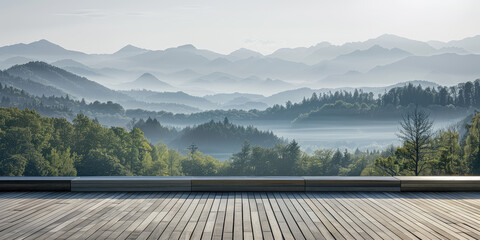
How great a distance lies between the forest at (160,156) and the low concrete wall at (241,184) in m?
31.0

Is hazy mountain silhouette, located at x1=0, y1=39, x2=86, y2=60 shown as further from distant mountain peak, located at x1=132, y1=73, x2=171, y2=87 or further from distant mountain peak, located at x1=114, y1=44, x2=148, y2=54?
→ distant mountain peak, located at x1=132, y1=73, x2=171, y2=87

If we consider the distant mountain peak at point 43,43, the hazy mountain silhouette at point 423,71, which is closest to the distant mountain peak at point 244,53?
the hazy mountain silhouette at point 423,71

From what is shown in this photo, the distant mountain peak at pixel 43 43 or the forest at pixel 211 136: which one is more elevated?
the distant mountain peak at pixel 43 43

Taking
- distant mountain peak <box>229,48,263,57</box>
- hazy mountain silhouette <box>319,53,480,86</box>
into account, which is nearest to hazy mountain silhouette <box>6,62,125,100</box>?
distant mountain peak <box>229,48,263,57</box>

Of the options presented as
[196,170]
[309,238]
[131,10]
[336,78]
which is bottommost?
[196,170]

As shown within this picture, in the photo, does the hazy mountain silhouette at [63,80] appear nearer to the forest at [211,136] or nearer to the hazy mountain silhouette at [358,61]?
the forest at [211,136]

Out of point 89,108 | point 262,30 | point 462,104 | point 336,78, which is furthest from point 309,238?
point 262,30

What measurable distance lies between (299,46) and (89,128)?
5111 inches

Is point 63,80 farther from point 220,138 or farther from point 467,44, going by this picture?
point 467,44

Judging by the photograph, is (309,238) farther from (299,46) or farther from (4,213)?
(299,46)

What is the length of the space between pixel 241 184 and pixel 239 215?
1350 millimetres

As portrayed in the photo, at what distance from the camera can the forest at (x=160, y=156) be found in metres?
39.9

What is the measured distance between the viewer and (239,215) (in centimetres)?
464

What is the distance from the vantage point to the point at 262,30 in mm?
169875
